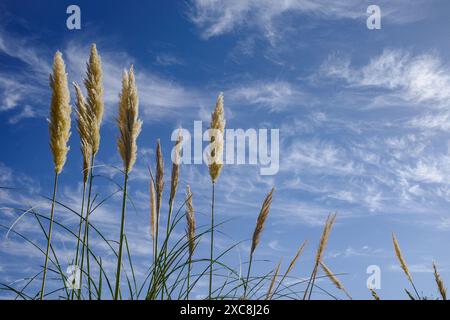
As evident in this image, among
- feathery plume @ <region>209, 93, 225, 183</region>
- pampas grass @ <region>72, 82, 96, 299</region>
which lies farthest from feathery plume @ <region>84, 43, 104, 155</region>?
feathery plume @ <region>209, 93, 225, 183</region>

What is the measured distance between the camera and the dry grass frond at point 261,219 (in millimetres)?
3475

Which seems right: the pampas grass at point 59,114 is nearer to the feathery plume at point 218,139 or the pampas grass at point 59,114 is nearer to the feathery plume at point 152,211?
the feathery plume at point 152,211

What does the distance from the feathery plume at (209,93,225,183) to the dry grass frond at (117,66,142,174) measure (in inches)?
32.4

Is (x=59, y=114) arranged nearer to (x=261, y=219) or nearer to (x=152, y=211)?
(x=152, y=211)

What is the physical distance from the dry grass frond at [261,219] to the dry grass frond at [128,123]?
3.20 ft

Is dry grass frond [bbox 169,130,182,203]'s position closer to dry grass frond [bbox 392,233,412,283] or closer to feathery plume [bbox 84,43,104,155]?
feathery plume [bbox 84,43,104,155]

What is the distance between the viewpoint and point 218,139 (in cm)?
386

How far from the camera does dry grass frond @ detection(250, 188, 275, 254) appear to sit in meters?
3.47

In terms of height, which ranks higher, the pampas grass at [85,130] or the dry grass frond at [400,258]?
the pampas grass at [85,130]

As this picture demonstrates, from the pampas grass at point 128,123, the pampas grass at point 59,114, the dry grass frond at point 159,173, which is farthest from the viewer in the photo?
the dry grass frond at point 159,173

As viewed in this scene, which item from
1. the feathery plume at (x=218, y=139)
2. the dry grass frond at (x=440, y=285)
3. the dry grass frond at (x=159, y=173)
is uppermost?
the feathery plume at (x=218, y=139)

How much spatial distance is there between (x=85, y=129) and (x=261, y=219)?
49.9 inches

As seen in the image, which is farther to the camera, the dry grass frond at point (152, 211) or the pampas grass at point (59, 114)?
the dry grass frond at point (152, 211)

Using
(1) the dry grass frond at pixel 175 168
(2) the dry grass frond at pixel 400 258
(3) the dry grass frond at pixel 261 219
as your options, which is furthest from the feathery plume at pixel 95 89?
(2) the dry grass frond at pixel 400 258
